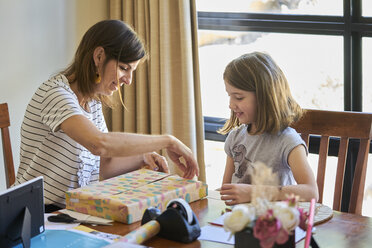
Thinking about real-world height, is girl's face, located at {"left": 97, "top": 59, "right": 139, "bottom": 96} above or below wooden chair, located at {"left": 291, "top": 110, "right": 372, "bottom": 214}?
above

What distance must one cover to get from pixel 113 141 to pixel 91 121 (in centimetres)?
14

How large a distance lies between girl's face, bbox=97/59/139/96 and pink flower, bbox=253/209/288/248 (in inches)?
40.6

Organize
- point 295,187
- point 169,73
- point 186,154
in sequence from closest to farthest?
point 295,187, point 186,154, point 169,73

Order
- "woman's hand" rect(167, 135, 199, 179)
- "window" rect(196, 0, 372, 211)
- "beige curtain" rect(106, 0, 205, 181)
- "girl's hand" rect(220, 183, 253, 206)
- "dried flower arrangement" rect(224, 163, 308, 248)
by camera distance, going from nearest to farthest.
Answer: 1. "dried flower arrangement" rect(224, 163, 308, 248)
2. "girl's hand" rect(220, 183, 253, 206)
3. "woman's hand" rect(167, 135, 199, 179)
4. "window" rect(196, 0, 372, 211)
5. "beige curtain" rect(106, 0, 205, 181)

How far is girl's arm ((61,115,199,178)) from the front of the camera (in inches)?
68.6

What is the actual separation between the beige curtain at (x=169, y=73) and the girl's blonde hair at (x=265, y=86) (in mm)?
1079

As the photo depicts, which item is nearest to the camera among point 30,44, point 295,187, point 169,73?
point 295,187

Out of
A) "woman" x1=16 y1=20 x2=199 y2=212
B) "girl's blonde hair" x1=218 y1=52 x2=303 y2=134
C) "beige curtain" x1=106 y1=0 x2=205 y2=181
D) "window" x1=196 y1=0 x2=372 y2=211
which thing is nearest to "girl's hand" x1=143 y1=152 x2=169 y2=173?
"woman" x1=16 y1=20 x2=199 y2=212

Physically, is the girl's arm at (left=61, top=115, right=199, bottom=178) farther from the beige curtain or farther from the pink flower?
the beige curtain

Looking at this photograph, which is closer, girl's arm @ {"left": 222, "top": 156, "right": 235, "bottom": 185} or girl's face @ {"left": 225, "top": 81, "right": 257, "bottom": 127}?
girl's face @ {"left": 225, "top": 81, "right": 257, "bottom": 127}

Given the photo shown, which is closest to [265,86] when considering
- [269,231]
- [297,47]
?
[269,231]

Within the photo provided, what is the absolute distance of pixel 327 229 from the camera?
1.51m

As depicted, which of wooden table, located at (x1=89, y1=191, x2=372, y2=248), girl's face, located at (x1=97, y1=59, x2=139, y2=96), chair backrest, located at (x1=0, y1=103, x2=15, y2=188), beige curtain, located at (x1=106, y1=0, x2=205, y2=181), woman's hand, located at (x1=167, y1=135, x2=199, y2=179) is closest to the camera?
wooden table, located at (x1=89, y1=191, x2=372, y2=248)

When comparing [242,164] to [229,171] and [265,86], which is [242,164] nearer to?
[229,171]
